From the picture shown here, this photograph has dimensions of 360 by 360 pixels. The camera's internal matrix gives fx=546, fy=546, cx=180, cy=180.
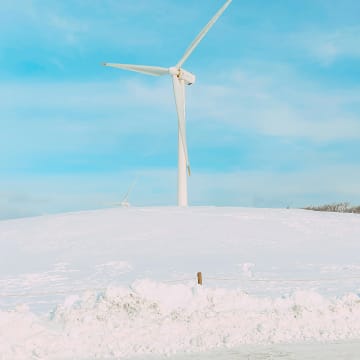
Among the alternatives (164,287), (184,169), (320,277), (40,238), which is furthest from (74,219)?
(164,287)

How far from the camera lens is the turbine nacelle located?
3334 centimetres

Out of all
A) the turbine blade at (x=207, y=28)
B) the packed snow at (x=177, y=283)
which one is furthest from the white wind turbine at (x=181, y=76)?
the packed snow at (x=177, y=283)

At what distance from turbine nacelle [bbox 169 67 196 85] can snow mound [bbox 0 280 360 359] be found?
22186 mm

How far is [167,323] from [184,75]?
24150 millimetres

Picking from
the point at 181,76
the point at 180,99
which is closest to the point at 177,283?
the point at 180,99

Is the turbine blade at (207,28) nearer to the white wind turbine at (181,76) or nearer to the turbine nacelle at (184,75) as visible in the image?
the white wind turbine at (181,76)

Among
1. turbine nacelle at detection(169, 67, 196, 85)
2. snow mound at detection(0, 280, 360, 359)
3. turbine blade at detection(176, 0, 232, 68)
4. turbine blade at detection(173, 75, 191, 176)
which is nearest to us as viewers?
snow mound at detection(0, 280, 360, 359)

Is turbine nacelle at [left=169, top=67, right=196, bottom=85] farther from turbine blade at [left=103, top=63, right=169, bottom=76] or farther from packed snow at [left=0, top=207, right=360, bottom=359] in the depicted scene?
packed snow at [left=0, top=207, right=360, bottom=359]

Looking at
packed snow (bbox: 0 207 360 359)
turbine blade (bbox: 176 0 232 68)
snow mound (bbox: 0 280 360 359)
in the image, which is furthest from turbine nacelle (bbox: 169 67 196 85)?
snow mound (bbox: 0 280 360 359)

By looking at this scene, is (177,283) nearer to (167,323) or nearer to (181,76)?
(167,323)

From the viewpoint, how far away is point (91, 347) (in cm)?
1069

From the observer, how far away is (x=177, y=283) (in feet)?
58.0

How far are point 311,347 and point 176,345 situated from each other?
256 cm


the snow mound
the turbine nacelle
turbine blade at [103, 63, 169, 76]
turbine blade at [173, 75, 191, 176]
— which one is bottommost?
the snow mound
